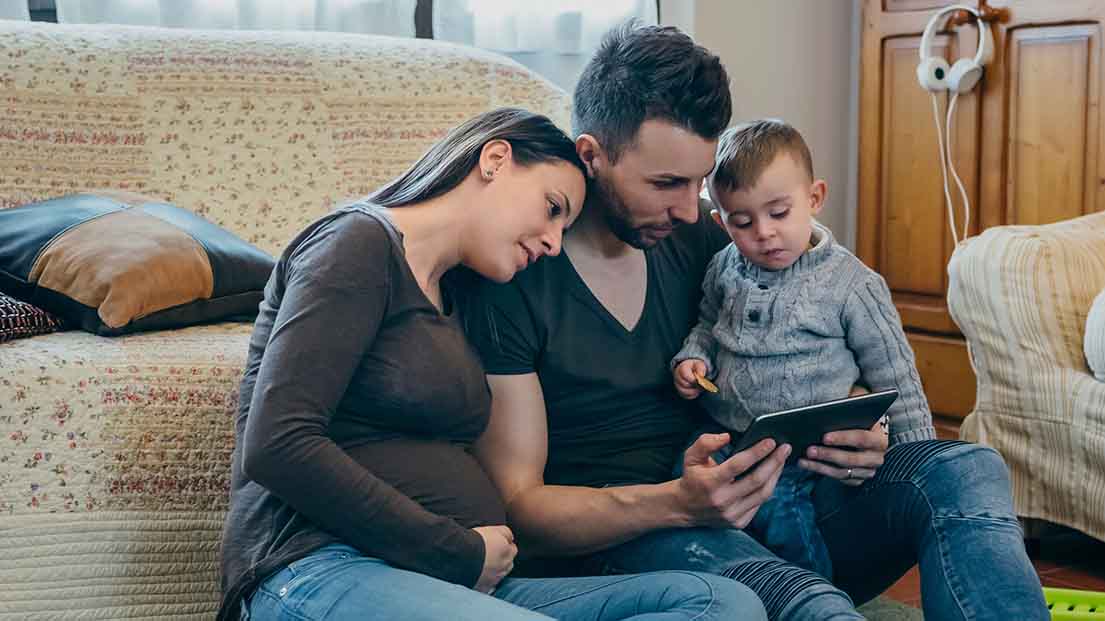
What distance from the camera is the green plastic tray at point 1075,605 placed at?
169 centimetres

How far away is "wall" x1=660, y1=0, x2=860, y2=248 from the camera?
356 cm

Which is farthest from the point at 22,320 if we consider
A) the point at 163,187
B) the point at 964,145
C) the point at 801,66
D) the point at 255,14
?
the point at 801,66

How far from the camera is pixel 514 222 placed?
138 cm

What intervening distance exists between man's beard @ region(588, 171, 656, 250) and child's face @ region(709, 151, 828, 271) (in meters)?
0.12

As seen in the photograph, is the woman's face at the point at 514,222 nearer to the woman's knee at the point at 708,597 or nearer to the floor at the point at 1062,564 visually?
the woman's knee at the point at 708,597

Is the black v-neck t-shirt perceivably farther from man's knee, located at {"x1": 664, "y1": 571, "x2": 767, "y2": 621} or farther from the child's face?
man's knee, located at {"x1": 664, "y1": 571, "x2": 767, "y2": 621}

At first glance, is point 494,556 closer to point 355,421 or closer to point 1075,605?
point 355,421

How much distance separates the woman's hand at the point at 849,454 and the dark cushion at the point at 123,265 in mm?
997

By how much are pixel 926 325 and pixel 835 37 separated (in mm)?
979

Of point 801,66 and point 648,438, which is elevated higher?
point 801,66

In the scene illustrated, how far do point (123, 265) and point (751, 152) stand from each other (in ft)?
3.16

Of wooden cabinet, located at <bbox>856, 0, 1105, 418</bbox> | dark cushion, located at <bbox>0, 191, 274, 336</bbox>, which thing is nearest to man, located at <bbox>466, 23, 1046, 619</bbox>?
dark cushion, located at <bbox>0, 191, 274, 336</bbox>

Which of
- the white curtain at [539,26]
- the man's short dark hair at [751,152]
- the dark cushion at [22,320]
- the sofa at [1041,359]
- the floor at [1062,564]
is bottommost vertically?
the floor at [1062,564]

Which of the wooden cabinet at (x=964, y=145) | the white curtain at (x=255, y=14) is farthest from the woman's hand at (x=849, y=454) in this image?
the white curtain at (x=255, y=14)
